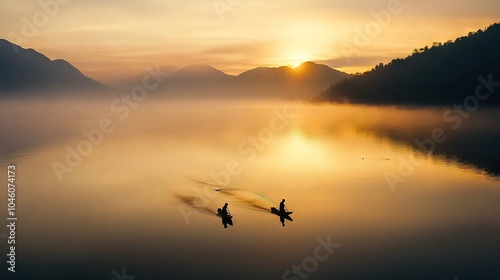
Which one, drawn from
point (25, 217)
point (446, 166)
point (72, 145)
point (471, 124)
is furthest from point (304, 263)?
point (471, 124)

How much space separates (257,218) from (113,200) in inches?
666

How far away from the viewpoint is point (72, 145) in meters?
103

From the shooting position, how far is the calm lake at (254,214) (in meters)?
32.2

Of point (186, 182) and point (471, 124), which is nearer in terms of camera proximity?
point (186, 182)

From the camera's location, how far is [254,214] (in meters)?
45.0

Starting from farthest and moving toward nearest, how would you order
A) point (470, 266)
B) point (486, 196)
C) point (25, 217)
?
point (486, 196) < point (25, 217) < point (470, 266)

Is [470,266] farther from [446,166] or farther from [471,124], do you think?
[471,124]

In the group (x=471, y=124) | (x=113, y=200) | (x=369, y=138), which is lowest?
(x=113, y=200)

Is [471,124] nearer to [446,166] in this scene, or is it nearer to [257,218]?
[446,166]

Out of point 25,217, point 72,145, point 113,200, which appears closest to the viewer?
point 25,217

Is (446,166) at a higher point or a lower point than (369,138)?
lower

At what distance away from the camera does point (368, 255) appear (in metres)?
34.0

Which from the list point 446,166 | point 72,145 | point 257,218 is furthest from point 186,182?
point 72,145

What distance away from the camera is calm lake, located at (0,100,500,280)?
32.2 m
